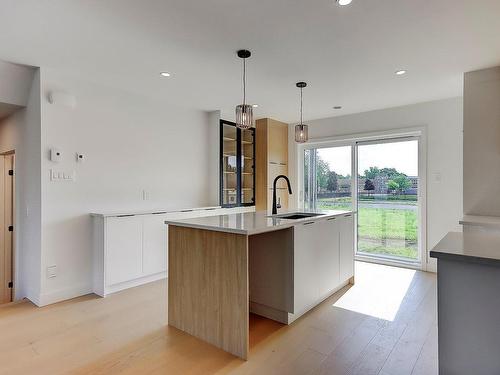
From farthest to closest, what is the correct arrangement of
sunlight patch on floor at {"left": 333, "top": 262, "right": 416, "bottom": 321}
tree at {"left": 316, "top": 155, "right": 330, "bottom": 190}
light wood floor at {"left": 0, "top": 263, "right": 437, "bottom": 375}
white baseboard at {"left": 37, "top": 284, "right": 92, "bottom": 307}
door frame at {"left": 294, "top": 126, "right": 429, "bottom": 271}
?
tree at {"left": 316, "top": 155, "right": 330, "bottom": 190}
door frame at {"left": 294, "top": 126, "right": 429, "bottom": 271}
white baseboard at {"left": 37, "top": 284, "right": 92, "bottom": 307}
sunlight patch on floor at {"left": 333, "top": 262, "right": 416, "bottom": 321}
light wood floor at {"left": 0, "top": 263, "right": 437, "bottom": 375}

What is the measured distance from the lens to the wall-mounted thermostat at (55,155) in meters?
3.10

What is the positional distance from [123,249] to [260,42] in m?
2.65

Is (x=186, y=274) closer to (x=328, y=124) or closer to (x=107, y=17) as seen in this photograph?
(x=107, y=17)

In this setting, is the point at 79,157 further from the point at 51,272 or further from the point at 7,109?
the point at 51,272

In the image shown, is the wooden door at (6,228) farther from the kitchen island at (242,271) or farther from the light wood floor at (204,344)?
the kitchen island at (242,271)

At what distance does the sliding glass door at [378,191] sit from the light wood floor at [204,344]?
5.13ft

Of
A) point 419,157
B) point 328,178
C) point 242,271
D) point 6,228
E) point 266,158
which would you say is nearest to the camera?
point 242,271

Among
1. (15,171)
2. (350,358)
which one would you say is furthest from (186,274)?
(15,171)

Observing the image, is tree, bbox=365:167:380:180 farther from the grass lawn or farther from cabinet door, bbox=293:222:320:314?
cabinet door, bbox=293:222:320:314

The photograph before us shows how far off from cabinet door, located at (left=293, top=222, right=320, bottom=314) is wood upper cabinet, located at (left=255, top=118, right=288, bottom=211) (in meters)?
2.48

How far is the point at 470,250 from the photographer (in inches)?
54.0

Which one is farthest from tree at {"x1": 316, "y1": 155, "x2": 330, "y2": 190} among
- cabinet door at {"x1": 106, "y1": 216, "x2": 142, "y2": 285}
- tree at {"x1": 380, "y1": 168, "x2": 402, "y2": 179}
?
cabinet door at {"x1": 106, "y1": 216, "x2": 142, "y2": 285}

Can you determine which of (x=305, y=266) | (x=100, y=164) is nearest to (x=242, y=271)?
(x=305, y=266)

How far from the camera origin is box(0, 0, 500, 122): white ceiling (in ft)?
6.64
